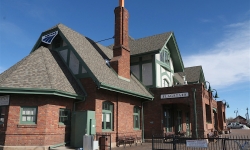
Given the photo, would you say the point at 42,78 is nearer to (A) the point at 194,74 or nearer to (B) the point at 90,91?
(B) the point at 90,91

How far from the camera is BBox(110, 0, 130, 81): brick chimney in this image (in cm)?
1772

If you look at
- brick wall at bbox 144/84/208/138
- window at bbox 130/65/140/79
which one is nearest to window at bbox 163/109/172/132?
brick wall at bbox 144/84/208/138

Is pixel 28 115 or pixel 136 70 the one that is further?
pixel 136 70

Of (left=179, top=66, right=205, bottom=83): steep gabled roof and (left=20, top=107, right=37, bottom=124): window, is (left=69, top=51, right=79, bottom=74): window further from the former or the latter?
(left=179, top=66, right=205, bottom=83): steep gabled roof

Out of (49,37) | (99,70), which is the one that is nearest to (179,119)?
(99,70)

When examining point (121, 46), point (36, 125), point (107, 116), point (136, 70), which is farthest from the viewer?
point (136, 70)

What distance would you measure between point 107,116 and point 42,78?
15.5 feet

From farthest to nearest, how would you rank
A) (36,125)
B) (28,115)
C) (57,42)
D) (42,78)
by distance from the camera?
(57,42) < (42,78) < (28,115) < (36,125)

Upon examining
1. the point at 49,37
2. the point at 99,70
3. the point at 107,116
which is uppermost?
the point at 49,37

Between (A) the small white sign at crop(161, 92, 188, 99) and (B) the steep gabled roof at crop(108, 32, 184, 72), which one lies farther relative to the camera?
(B) the steep gabled roof at crop(108, 32, 184, 72)

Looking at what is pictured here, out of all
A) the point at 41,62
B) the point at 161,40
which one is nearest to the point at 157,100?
the point at 161,40

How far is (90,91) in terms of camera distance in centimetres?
1447

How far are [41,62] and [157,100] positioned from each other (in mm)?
9339

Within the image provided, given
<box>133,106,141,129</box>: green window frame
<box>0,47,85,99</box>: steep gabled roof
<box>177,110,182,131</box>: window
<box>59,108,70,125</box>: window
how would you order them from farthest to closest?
<box>177,110,182,131</box>: window, <box>133,106,141,129</box>: green window frame, <box>59,108,70,125</box>: window, <box>0,47,85,99</box>: steep gabled roof
